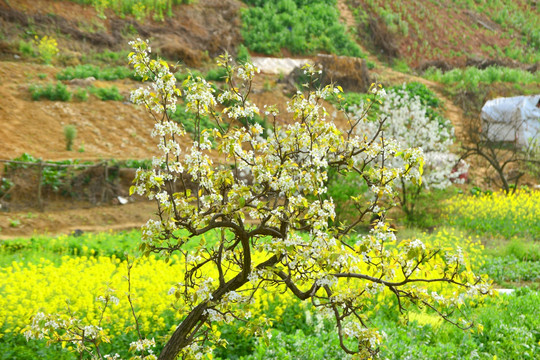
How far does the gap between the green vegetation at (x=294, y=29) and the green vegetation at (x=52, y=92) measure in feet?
29.4

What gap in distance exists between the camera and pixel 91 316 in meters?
4.97

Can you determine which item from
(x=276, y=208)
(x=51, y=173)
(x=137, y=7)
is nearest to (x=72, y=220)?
(x=51, y=173)

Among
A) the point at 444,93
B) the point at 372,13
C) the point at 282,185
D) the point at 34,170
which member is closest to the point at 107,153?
the point at 34,170

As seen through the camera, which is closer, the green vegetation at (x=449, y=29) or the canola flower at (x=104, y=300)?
the canola flower at (x=104, y=300)

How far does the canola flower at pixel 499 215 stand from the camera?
11.0 meters

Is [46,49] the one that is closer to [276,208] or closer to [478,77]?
[276,208]

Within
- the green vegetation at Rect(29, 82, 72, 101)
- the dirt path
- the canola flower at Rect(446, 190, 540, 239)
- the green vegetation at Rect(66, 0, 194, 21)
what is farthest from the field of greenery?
the green vegetation at Rect(66, 0, 194, 21)

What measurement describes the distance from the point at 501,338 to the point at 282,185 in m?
3.82

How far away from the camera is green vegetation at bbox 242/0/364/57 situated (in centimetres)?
2269

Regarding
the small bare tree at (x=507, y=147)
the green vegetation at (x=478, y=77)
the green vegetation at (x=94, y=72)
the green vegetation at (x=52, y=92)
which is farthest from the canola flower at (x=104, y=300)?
the green vegetation at (x=478, y=77)

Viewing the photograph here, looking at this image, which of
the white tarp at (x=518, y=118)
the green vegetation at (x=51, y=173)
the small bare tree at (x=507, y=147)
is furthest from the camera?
the white tarp at (x=518, y=118)

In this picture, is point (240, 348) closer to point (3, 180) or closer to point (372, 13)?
point (3, 180)

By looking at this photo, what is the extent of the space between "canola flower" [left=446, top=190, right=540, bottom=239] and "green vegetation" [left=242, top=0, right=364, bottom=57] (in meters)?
12.0

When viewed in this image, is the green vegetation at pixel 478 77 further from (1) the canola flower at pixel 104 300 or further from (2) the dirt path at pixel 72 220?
(1) the canola flower at pixel 104 300
